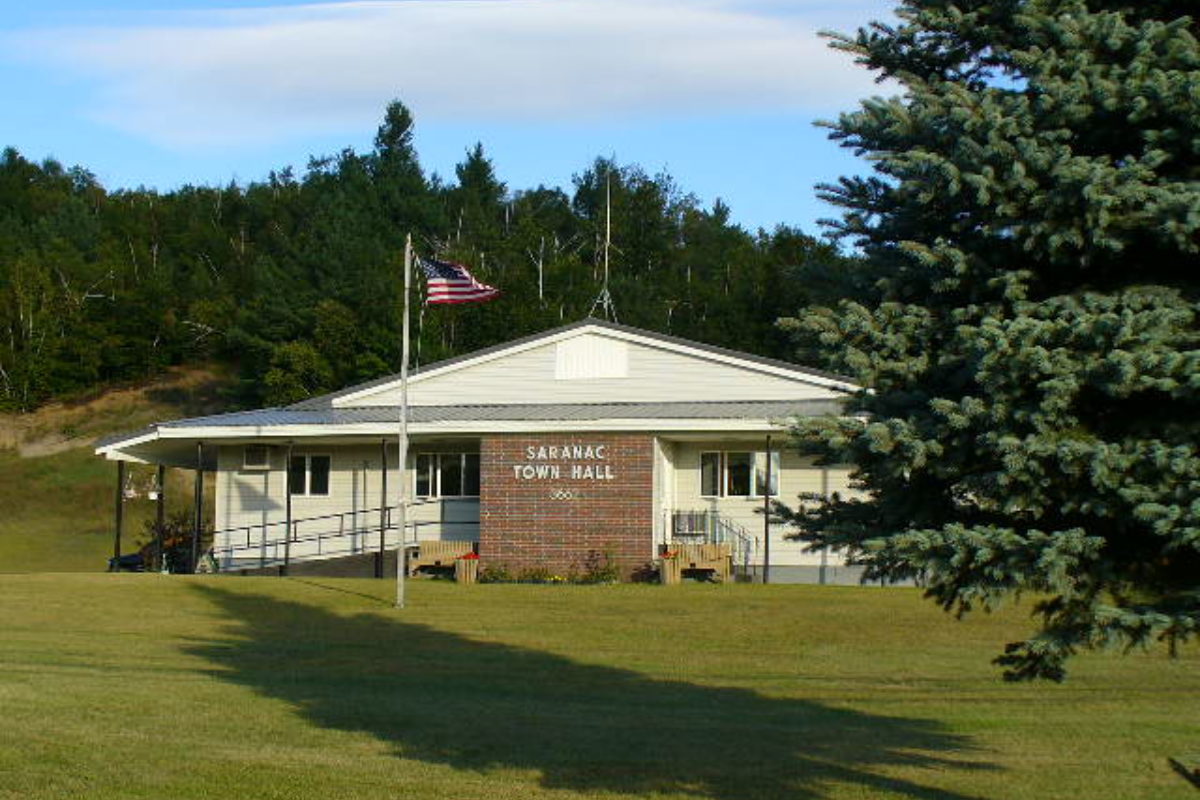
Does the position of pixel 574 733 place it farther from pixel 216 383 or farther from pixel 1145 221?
pixel 216 383

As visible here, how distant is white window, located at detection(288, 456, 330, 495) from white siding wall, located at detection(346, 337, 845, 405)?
1.54 metres

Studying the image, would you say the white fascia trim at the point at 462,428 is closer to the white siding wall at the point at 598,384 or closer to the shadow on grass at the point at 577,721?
the white siding wall at the point at 598,384

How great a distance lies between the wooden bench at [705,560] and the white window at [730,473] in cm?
247

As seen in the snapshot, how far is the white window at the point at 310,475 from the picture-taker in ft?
115

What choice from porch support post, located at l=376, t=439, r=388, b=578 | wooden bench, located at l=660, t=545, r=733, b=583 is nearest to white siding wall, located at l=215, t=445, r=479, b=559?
porch support post, located at l=376, t=439, r=388, b=578

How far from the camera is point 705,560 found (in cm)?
2964

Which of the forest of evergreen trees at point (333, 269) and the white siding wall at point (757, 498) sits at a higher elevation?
the forest of evergreen trees at point (333, 269)

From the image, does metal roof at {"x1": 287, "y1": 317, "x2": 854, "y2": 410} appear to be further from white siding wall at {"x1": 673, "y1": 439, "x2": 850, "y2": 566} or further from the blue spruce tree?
the blue spruce tree

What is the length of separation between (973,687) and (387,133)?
294ft

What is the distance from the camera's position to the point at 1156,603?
8.67 metres

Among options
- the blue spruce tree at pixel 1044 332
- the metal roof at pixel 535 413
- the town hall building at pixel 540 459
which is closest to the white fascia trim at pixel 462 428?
the town hall building at pixel 540 459

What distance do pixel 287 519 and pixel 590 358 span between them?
7.01 metres

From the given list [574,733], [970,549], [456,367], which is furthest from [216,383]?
[970,549]

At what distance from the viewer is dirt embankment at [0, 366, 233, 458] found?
76062 millimetres
